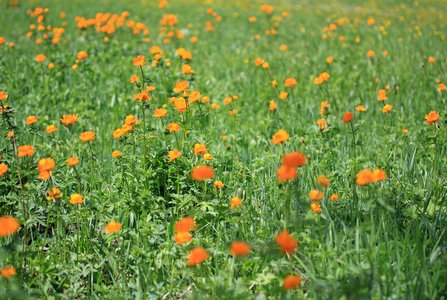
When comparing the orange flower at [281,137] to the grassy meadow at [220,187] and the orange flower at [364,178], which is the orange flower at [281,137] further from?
the orange flower at [364,178]

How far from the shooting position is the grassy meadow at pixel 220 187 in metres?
1.67

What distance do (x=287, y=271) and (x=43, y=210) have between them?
150 cm

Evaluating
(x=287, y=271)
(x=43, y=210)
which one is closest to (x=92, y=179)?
(x=43, y=210)

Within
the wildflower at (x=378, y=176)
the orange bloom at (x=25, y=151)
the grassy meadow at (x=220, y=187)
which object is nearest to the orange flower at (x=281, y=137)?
the grassy meadow at (x=220, y=187)

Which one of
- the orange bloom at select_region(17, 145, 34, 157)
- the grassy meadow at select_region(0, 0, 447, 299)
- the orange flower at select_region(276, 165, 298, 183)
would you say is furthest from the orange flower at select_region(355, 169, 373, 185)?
the orange bloom at select_region(17, 145, 34, 157)

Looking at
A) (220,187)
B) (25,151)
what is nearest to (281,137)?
(220,187)

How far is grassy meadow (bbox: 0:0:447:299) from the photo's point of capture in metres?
1.67

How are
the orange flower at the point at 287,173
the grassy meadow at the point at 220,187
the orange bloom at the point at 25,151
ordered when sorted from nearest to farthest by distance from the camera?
the orange flower at the point at 287,173 < the grassy meadow at the point at 220,187 < the orange bloom at the point at 25,151

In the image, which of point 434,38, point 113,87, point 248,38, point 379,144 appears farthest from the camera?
point 248,38

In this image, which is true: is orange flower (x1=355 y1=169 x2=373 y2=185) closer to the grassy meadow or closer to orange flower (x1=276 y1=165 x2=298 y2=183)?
the grassy meadow

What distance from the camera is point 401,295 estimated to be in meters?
1.55

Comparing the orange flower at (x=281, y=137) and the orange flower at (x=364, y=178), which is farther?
the orange flower at (x=281, y=137)

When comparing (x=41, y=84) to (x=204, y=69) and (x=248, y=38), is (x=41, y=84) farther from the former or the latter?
(x=248, y=38)

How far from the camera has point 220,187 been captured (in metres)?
2.09
